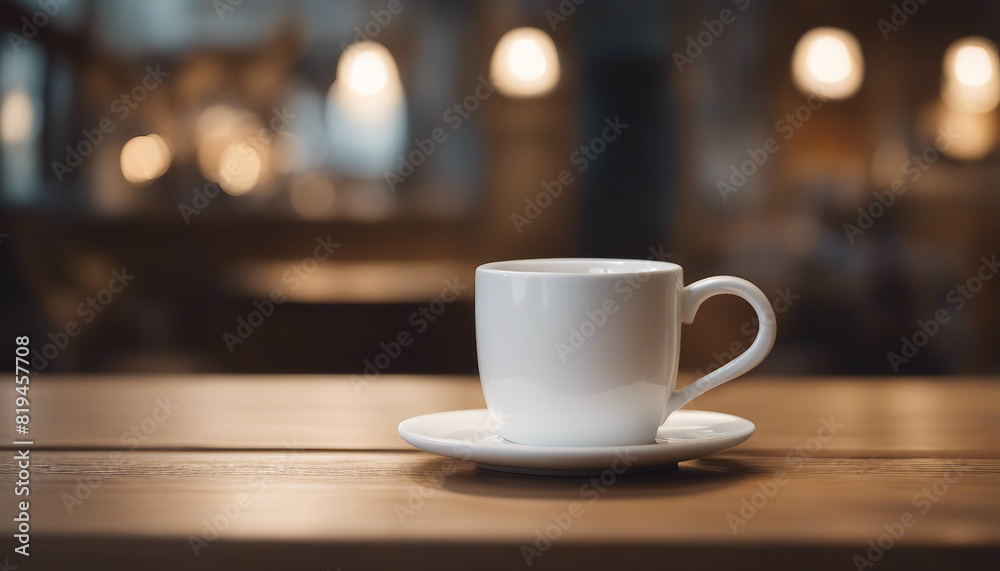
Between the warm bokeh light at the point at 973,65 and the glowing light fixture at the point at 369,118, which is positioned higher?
the warm bokeh light at the point at 973,65

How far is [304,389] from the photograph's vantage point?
2.85 feet

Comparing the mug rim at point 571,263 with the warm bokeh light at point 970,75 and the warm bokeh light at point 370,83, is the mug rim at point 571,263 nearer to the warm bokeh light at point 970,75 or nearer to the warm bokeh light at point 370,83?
the warm bokeh light at point 370,83

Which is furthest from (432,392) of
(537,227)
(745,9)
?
(745,9)

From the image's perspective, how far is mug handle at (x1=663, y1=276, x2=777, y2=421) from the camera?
1.79 feet

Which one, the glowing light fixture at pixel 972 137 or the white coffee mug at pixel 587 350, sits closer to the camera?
the white coffee mug at pixel 587 350

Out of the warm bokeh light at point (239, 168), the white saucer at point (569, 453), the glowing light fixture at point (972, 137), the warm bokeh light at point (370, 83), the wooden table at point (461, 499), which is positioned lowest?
the wooden table at point (461, 499)

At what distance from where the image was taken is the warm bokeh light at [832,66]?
99.5 inches

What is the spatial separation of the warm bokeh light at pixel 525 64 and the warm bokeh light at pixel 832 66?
2.16 ft

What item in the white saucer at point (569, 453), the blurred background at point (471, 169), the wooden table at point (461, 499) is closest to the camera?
the wooden table at point (461, 499)

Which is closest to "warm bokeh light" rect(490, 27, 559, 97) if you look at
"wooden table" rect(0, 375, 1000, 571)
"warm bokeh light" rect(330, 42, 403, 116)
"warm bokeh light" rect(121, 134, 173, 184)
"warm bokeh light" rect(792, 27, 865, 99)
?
"warm bokeh light" rect(330, 42, 403, 116)

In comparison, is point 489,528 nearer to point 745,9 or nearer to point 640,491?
point 640,491

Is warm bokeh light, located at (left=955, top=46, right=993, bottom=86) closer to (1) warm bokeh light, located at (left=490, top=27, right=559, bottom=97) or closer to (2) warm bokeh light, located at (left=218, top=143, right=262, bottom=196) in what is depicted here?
(1) warm bokeh light, located at (left=490, top=27, right=559, bottom=97)

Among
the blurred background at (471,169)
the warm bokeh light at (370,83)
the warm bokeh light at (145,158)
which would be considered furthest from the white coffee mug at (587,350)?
the warm bokeh light at (145,158)

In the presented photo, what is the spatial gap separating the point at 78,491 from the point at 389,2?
87.0 inches
